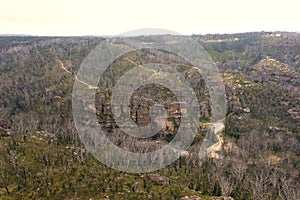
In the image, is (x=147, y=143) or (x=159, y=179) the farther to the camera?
(x=147, y=143)

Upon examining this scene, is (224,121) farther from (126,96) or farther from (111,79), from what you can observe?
(111,79)

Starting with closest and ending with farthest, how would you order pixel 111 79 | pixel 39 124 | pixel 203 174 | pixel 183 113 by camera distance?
pixel 203 174 → pixel 39 124 → pixel 183 113 → pixel 111 79

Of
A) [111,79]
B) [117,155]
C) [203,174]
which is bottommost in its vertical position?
[203,174]

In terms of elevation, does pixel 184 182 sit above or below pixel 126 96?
below

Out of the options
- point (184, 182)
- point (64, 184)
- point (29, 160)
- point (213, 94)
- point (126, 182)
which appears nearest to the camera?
point (64, 184)

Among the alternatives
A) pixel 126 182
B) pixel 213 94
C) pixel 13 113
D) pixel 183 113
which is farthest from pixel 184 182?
pixel 13 113

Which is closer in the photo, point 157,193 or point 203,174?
point 157,193

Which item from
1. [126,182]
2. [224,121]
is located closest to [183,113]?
[224,121]

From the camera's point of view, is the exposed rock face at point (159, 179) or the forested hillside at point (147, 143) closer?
the forested hillside at point (147, 143)

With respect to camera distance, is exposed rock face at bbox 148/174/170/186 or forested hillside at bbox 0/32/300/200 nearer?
forested hillside at bbox 0/32/300/200

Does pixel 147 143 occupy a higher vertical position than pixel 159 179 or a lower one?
lower
